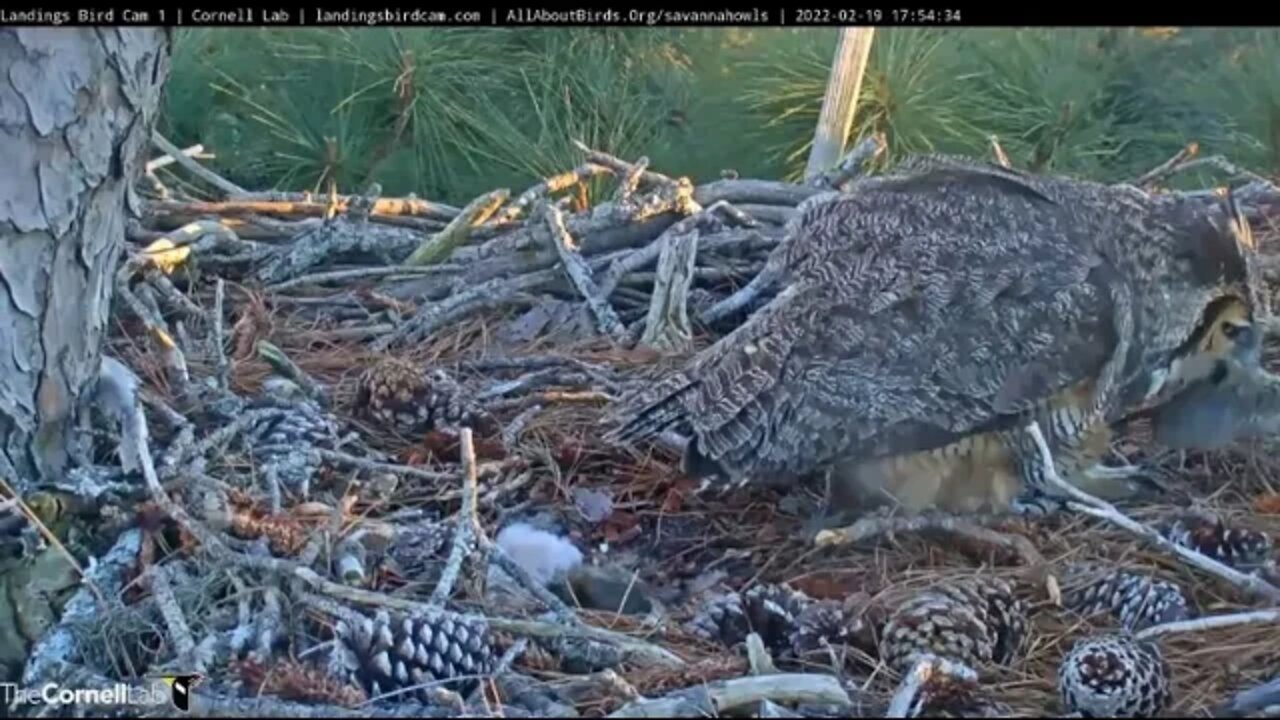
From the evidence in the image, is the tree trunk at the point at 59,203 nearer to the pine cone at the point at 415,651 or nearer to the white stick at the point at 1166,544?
the pine cone at the point at 415,651

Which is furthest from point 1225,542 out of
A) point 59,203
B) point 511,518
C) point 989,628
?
point 59,203

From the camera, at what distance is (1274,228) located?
3164 mm

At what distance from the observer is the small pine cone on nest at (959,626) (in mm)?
1889

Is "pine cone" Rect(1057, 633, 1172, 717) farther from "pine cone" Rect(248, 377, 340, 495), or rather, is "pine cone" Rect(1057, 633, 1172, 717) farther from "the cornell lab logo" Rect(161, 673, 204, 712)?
"pine cone" Rect(248, 377, 340, 495)

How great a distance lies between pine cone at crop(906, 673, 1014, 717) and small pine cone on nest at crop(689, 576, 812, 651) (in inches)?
9.5

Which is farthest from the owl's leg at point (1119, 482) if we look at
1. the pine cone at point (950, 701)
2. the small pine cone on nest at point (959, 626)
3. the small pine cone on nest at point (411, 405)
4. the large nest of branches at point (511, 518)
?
the small pine cone on nest at point (411, 405)

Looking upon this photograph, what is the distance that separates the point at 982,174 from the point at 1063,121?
1198mm

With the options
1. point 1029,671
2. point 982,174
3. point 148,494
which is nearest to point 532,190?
point 982,174

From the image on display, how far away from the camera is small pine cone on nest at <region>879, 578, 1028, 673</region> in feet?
6.20

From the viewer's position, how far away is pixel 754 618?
1.98 m

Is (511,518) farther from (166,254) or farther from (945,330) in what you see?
(166,254)

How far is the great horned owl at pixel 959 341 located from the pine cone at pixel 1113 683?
59 centimetres

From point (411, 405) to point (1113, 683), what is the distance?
1.20 m
